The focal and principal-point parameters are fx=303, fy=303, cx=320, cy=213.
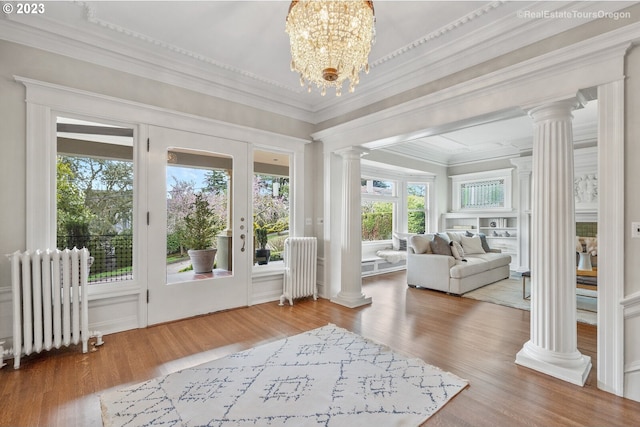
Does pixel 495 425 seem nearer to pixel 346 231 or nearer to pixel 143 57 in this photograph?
pixel 346 231

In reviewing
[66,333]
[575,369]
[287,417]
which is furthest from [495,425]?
[66,333]

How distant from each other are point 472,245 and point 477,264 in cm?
98

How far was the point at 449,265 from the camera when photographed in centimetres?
482

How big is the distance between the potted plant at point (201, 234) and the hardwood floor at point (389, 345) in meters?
0.66

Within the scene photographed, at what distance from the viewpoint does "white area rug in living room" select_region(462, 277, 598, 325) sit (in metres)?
3.75

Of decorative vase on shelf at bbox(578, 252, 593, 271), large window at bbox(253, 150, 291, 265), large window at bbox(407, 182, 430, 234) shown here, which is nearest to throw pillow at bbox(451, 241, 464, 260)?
decorative vase on shelf at bbox(578, 252, 593, 271)

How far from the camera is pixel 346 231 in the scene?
4.22 meters

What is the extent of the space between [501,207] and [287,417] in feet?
22.3

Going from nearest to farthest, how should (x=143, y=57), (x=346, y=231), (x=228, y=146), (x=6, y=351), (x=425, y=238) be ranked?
(x=6, y=351)
(x=143, y=57)
(x=228, y=146)
(x=346, y=231)
(x=425, y=238)

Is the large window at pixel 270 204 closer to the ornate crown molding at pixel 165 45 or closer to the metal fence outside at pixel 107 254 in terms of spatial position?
the ornate crown molding at pixel 165 45

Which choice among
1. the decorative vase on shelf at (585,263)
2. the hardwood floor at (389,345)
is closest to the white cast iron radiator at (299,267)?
the hardwood floor at (389,345)

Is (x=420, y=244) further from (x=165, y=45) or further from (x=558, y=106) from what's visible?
(x=165, y=45)

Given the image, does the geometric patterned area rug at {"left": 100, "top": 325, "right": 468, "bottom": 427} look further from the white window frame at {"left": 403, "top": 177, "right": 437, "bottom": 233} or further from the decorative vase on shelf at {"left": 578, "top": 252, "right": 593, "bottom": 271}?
the white window frame at {"left": 403, "top": 177, "right": 437, "bottom": 233}

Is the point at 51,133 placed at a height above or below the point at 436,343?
above
